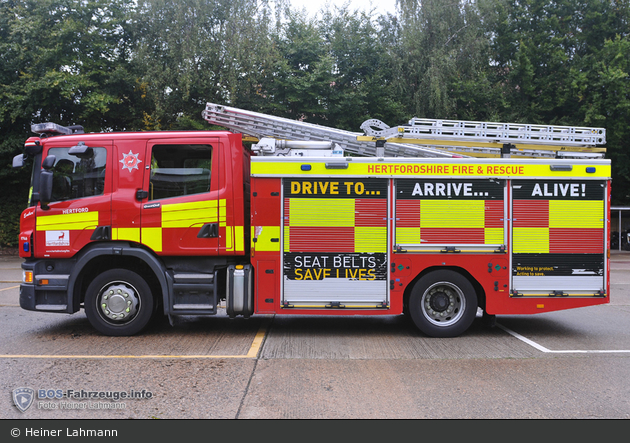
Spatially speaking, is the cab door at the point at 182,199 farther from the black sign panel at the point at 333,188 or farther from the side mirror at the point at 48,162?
the side mirror at the point at 48,162

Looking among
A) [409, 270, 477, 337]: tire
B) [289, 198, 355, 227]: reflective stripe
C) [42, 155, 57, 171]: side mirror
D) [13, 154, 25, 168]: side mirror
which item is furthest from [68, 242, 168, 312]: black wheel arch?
[409, 270, 477, 337]: tire

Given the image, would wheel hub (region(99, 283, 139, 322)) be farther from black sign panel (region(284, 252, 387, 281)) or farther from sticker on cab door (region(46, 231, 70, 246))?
black sign panel (region(284, 252, 387, 281))

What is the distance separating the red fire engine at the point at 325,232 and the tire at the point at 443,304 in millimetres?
16

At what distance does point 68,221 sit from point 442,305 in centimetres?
528

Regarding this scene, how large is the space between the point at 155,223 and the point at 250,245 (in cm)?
131

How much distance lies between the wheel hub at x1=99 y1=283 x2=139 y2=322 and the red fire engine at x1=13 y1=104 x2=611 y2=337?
1cm

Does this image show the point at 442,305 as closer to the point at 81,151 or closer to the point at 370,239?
the point at 370,239

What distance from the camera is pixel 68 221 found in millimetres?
6156

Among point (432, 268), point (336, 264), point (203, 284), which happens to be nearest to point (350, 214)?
point (336, 264)

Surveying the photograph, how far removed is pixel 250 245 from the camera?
21.0 ft

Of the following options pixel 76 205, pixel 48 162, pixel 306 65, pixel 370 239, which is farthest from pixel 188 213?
pixel 306 65

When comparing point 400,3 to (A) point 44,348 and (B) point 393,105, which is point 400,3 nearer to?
(B) point 393,105

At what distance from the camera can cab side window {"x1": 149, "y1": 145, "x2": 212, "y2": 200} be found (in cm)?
618

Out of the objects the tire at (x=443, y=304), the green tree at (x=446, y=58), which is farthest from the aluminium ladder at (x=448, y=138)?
the green tree at (x=446, y=58)
